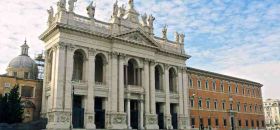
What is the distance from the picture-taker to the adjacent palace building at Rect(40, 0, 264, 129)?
36875 millimetres

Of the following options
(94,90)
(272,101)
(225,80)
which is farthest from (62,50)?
(272,101)

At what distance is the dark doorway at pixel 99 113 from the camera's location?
3900cm

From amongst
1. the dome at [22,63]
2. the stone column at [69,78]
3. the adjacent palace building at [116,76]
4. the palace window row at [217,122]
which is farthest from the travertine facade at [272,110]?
the stone column at [69,78]

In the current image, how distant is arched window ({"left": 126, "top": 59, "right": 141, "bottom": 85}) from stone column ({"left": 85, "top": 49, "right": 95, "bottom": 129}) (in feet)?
21.7

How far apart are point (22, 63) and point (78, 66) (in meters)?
12.5

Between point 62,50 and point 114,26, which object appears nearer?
point 62,50

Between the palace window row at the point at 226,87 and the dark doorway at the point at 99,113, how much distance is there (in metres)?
18.0

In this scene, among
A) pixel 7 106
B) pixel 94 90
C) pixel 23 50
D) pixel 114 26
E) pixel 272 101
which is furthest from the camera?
pixel 272 101

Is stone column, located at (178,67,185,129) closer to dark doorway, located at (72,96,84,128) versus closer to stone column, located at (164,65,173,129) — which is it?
stone column, located at (164,65,173,129)

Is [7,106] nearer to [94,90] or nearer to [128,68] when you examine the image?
[94,90]

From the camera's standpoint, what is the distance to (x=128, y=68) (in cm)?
4547

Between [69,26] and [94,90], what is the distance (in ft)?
26.2

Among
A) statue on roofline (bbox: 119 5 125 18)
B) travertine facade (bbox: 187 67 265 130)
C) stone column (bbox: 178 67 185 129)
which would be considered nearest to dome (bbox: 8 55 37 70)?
statue on roofline (bbox: 119 5 125 18)

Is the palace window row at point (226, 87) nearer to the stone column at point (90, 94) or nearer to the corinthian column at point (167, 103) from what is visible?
the corinthian column at point (167, 103)
